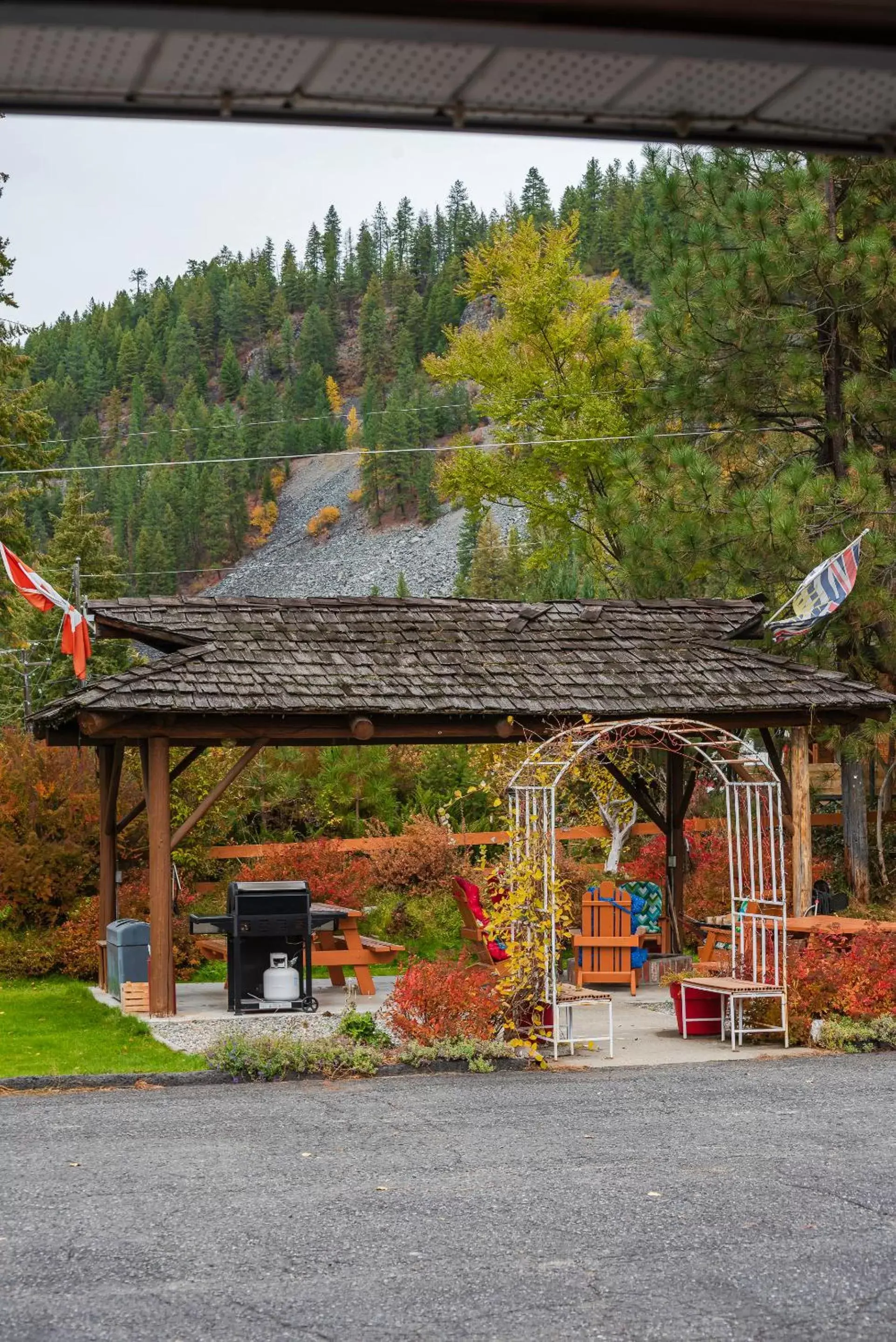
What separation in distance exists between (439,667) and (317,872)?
4.52 metres

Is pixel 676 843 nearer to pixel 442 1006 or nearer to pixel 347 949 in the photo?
pixel 347 949

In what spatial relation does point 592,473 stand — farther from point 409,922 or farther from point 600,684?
point 600,684

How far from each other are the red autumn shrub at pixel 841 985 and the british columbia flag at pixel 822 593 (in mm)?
4153

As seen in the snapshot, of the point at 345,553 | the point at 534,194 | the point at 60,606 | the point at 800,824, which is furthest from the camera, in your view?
→ the point at 534,194

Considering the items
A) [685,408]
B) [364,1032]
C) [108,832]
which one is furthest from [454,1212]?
[685,408]

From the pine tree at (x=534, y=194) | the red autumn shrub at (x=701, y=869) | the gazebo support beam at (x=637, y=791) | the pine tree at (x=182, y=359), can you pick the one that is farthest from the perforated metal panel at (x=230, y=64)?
the pine tree at (x=182, y=359)

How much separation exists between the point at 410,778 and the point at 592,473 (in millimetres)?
10041

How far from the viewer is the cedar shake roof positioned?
12656mm

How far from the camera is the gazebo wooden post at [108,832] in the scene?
554 inches

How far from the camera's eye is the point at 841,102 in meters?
3.06

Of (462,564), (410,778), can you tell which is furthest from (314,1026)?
(462,564)

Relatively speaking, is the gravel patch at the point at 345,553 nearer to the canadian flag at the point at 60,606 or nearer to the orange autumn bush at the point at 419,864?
the orange autumn bush at the point at 419,864

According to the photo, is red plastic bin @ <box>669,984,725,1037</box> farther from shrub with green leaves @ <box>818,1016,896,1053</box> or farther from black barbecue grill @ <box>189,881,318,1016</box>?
black barbecue grill @ <box>189,881,318,1016</box>

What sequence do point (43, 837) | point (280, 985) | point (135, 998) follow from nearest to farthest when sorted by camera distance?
point (135, 998) → point (280, 985) → point (43, 837)
